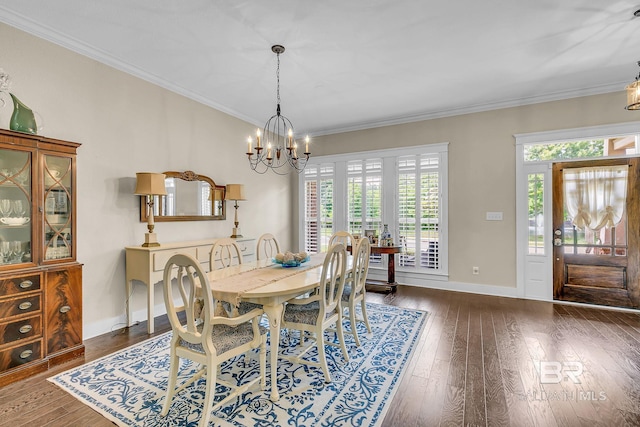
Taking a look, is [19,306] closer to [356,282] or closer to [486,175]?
[356,282]

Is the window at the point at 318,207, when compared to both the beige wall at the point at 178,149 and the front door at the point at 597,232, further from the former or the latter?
the front door at the point at 597,232

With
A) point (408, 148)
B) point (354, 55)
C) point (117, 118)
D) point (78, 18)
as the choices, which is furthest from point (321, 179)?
point (78, 18)

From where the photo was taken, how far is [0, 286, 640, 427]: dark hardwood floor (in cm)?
193

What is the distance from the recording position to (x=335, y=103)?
4656 millimetres

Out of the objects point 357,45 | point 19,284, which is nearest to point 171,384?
point 19,284

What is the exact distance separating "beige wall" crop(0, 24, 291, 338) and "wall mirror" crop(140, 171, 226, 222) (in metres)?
0.11

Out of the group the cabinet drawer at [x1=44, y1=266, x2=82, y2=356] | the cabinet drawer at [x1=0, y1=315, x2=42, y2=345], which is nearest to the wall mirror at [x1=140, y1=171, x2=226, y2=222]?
the cabinet drawer at [x1=44, y1=266, x2=82, y2=356]

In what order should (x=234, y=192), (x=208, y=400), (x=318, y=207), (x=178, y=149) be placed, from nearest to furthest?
1. (x=208, y=400)
2. (x=178, y=149)
3. (x=234, y=192)
4. (x=318, y=207)

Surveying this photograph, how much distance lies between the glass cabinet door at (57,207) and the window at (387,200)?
13.1 feet

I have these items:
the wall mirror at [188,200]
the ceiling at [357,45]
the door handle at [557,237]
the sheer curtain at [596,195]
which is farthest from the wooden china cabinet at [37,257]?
the sheer curtain at [596,195]

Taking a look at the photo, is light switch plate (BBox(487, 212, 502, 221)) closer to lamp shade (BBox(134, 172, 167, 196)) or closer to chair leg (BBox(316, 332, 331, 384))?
→ chair leg (BBox(316, 332, 331, 384))

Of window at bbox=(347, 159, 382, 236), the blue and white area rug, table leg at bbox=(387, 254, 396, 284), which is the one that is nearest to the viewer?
the blue and white area rug

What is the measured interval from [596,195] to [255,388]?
4826 millimetres

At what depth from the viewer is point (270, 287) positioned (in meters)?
2.24
